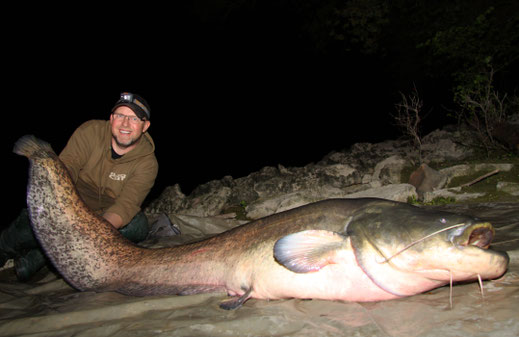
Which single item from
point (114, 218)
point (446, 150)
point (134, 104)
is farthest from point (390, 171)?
point (114, 218)

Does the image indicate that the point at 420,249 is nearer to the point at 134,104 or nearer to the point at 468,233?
the point at 468,233

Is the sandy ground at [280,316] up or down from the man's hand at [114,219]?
down

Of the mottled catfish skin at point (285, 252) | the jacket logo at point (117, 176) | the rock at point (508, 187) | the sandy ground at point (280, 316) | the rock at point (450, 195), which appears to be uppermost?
the jacket logo at point (117, 176)

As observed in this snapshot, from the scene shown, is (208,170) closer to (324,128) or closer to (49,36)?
(324,128)

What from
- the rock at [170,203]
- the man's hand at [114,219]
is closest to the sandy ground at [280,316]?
the man's hand at [114,219]

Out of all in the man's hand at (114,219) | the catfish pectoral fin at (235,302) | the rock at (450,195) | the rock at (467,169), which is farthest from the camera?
the rock at (467,169)

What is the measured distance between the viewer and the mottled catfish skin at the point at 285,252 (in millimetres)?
1693

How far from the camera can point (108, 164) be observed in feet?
11.9

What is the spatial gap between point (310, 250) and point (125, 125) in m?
2.51

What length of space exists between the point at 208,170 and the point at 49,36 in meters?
15.6

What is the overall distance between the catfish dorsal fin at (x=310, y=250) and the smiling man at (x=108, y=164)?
6.75 ft

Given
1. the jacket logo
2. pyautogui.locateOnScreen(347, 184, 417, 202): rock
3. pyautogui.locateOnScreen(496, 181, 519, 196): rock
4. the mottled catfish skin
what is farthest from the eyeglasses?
pyautogui.locateOnScreen(496, 181, 519, 196): rock

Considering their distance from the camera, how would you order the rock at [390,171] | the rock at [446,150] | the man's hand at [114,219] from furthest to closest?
1. the rock at [446,150]
2. the rock at [390,171]
3. the man's hand at [114,219]

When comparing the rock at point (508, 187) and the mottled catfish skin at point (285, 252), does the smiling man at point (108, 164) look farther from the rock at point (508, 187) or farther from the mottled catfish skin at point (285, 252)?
the rock at point (508, 187)
